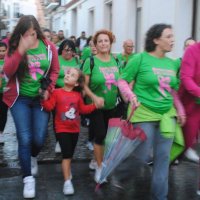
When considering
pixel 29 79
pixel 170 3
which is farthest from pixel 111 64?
pixel 170 3

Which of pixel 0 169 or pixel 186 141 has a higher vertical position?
pixel 186 141

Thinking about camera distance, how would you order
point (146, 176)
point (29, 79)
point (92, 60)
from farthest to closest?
point (146, 176), point (92, 60), point (29, 79)

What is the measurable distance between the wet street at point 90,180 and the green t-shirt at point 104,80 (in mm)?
874

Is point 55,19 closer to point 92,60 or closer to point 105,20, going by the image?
point 105,20

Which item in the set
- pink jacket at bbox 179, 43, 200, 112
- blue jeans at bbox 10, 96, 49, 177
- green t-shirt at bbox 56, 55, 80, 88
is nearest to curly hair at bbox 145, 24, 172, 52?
pink jacket at bbox 179, 43, 200, 112

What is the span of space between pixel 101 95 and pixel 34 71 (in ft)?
2.90

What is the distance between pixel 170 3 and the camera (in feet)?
36.6

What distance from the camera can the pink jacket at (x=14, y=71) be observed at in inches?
177

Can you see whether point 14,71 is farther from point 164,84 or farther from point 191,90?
point 191,90

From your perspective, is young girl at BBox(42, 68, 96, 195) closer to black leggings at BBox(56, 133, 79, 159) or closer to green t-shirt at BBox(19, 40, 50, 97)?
black leggings at BBox(56, 133, 79, 159)

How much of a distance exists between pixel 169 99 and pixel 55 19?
122 feet

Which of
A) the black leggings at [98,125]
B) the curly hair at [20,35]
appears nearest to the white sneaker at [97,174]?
the black leggings at [98,125]

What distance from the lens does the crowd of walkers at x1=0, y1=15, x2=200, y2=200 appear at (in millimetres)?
4258

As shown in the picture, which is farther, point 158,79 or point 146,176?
point 146,176
